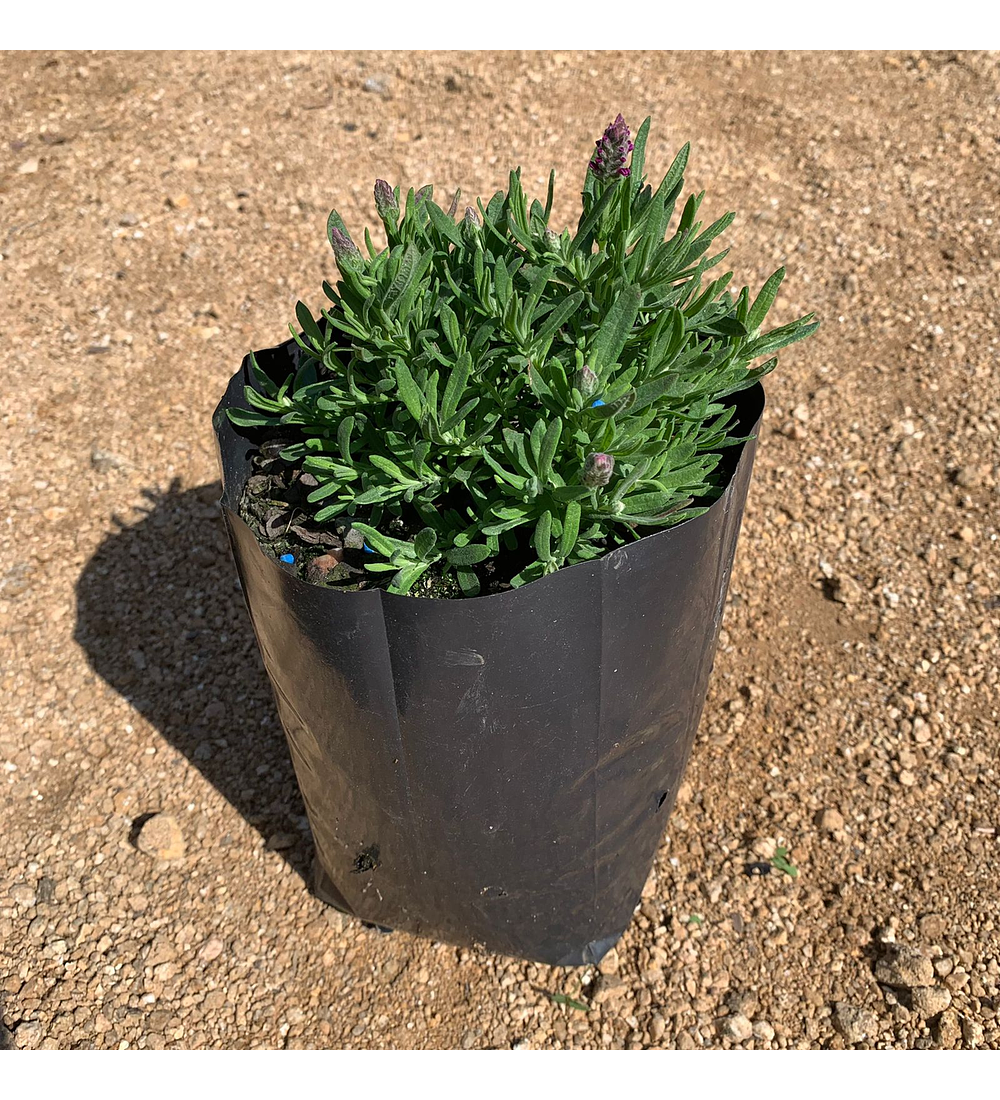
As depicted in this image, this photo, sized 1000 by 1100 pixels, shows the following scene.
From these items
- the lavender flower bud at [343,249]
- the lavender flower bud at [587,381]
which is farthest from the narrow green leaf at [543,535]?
the lavender flower bud at [343,249]

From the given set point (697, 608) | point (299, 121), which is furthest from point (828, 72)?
point (697, 608)

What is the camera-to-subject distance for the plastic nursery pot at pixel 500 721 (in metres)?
1.33

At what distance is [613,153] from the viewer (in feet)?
4.12

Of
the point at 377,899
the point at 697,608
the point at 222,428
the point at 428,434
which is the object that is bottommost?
the point at 377,899

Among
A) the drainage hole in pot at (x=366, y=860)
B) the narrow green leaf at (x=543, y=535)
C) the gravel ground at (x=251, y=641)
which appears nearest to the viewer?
the narrow green leaf at (x=543, y=535)

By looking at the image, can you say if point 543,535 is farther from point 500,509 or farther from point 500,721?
point 500,721

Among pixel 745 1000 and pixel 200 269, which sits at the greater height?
pixel 200 269

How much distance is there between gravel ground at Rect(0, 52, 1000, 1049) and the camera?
1.88 meters

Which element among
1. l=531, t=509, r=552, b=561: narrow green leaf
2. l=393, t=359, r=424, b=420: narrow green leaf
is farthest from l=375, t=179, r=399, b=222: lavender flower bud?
l=531, t=509, r=552, b=561: narrow green leaf

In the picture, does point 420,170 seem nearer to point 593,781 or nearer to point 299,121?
point 299,121

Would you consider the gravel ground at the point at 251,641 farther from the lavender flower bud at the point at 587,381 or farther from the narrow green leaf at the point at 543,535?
the lavender flower bud at the point at 587,381

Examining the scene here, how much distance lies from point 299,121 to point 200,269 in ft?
2.88

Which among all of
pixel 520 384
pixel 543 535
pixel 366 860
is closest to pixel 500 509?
pixel 543 535

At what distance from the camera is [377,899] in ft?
6.00
